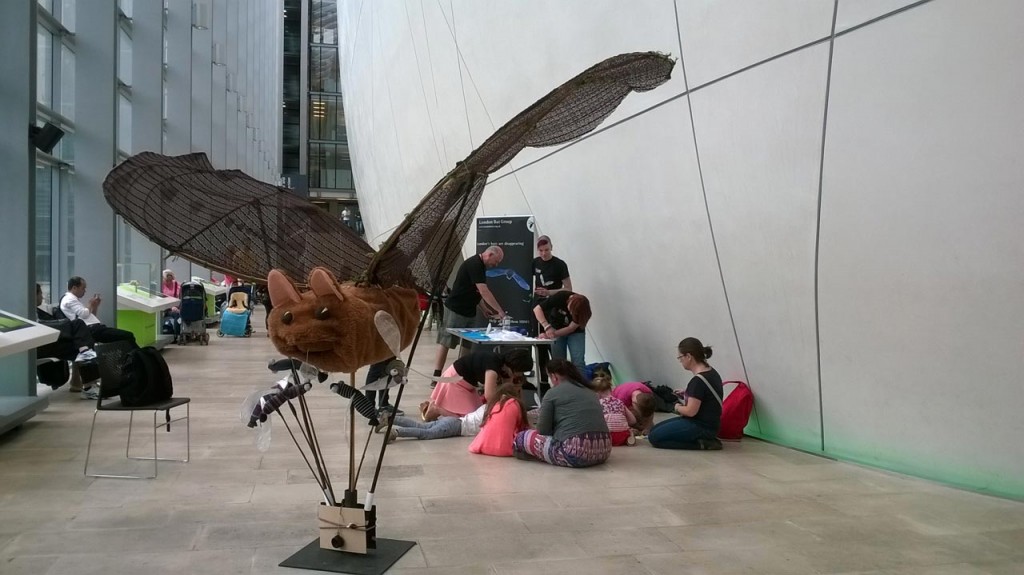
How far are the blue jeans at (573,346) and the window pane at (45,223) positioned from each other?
8.56m

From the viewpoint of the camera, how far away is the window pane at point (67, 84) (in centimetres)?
1317

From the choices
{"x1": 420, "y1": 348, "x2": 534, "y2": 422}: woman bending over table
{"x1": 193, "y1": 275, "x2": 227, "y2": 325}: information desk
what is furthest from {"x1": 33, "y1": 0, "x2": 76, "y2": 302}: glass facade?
{"x1": 193, "y1": 275, "x2": 227, "y2": 325}: information desk

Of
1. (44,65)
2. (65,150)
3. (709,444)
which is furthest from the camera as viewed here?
(65,150)

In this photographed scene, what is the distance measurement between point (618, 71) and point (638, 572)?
7.96 feet

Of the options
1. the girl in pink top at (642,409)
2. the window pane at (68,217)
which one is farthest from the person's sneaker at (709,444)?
the window pane at (68,217)

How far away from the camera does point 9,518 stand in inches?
186

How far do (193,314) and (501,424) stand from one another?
12.0 m

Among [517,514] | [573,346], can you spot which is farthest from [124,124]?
[517,514]

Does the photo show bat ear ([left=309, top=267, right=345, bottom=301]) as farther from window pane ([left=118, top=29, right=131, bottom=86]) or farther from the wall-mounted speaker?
window pane ([left=118, top=29, right=131, bottom=86])

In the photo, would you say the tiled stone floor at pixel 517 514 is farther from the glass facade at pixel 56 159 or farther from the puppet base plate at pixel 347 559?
the glass facade at pixel 56 159

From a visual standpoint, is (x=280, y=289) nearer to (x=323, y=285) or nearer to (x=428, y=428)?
(x=323, y=285)

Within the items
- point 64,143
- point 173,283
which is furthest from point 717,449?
point 173,283

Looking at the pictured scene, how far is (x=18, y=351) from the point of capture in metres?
5.98

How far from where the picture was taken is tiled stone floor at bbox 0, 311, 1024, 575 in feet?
13.5
